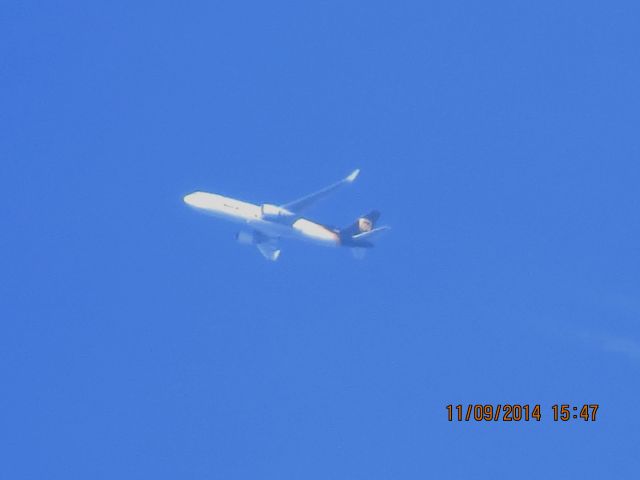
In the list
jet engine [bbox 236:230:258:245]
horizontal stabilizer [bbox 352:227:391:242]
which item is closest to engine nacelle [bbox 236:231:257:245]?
jet engine [bbox 236:230:258:245]

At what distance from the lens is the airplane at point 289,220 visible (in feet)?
234

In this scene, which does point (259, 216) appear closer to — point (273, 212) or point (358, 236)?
point (273, 212)

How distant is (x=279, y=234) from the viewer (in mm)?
72000

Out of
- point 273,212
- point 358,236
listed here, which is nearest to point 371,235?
point 358,236

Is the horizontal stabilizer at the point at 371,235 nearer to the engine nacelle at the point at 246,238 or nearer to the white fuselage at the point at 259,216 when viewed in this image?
the white fuselage at the point at 259,216

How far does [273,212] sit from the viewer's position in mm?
70938

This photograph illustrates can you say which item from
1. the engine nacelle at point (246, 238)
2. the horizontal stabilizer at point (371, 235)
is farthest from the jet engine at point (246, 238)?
the horizontal stabilizer at point (371, 235)

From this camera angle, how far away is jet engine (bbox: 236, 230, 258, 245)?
248ft

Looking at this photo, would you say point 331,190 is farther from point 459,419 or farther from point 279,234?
point 459,419

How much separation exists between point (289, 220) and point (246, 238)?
5.56 m

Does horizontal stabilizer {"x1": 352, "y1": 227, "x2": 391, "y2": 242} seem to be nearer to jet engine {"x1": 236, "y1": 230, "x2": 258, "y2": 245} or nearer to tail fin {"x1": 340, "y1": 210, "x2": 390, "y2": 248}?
tail fin {"x1": 340, "y1": 210, "x2": 390, "y2": 248}

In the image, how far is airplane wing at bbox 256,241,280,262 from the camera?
250 feet

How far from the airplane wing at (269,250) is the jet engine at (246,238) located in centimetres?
45

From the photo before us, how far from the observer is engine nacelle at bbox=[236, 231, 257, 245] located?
75562mm
